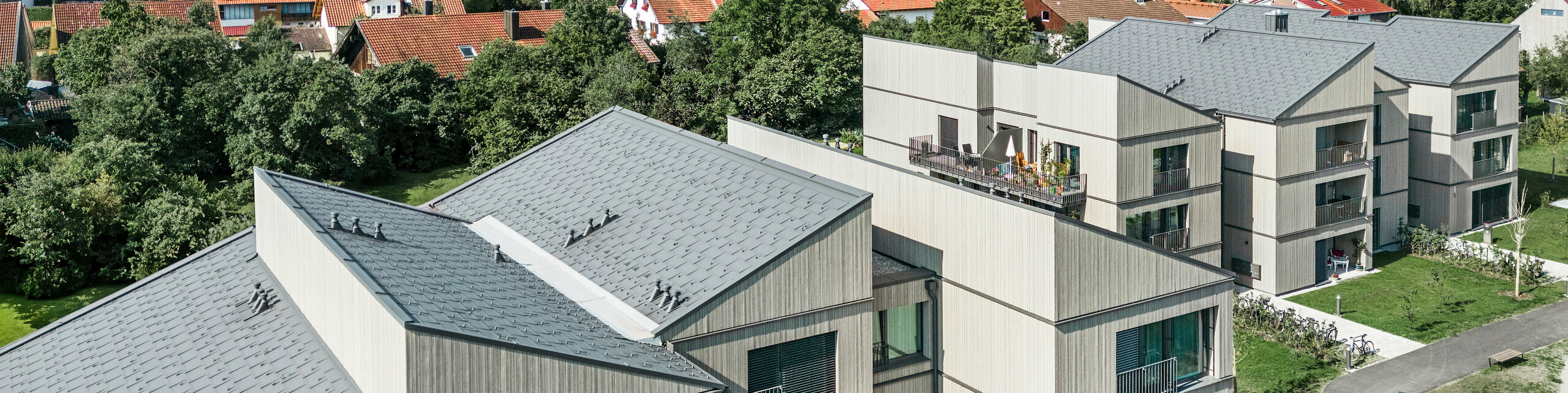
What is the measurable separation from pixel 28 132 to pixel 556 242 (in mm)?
36610

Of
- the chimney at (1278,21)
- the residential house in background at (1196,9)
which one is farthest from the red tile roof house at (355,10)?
the chimney at (1278,21)

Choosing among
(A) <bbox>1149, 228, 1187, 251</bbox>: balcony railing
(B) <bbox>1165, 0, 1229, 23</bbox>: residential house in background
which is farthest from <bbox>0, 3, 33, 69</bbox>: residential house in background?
(B) <bbox>1165, 0, 1229, 23</bbox>: residential house in background

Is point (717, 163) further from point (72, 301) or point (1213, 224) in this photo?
point (72, 301)

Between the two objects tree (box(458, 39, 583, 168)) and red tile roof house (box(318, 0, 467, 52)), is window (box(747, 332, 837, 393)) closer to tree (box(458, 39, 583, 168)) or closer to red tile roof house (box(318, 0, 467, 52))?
tree (box(458, 39, 583, 168))

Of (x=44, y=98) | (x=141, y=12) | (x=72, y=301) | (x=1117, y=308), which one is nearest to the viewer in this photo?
(x=1117, y=308)

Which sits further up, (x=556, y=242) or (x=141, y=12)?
(x=141, y=12)

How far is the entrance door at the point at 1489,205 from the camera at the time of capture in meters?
50.7

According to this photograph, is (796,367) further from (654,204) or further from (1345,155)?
(1345,155)

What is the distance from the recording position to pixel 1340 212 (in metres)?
44.4

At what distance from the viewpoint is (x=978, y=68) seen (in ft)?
141

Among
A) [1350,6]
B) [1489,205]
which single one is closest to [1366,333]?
[1489,205]

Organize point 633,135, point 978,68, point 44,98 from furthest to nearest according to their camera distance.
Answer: point 44,98 < point 978,68 < point 633,135

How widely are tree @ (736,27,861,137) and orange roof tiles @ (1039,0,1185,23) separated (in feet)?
110

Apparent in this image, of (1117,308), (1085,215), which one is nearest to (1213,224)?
(1085,215)
